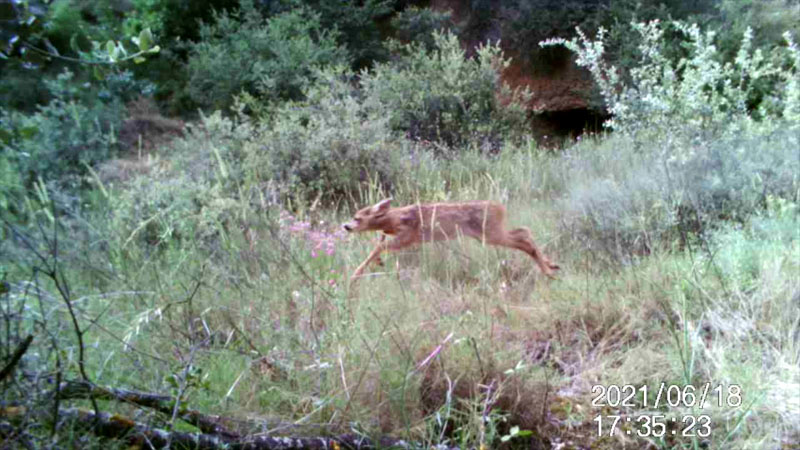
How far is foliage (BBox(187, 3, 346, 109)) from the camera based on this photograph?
728 centimetres

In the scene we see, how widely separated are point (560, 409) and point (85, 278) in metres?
2.39

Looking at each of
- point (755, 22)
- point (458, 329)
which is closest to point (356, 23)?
point (755, 22)

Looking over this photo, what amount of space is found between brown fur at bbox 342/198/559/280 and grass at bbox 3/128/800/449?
85 millimetres

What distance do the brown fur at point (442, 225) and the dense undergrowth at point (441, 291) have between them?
0.29 ft

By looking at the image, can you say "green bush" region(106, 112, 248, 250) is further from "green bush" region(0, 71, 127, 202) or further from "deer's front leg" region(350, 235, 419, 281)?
"deer's front leg" region(350, 235, 419, 281)

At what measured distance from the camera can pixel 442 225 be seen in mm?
3348

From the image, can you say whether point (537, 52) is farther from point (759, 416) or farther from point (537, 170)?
point (759, 416)

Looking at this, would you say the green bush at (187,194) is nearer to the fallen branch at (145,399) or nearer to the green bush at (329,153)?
the green bush at (329,153)

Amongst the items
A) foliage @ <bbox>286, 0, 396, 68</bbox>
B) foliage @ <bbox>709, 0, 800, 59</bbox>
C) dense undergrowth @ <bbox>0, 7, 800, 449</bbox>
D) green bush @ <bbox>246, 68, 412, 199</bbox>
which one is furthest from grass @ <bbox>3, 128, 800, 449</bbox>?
foliage @ <bbox>286, 0, 396, 68</bbox>

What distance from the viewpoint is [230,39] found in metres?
7.64

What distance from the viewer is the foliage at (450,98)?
20.3 ft

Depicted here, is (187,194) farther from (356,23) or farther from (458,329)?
(356,23)

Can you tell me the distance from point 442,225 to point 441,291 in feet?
1.18

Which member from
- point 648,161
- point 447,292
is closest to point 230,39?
A: point 648,161
